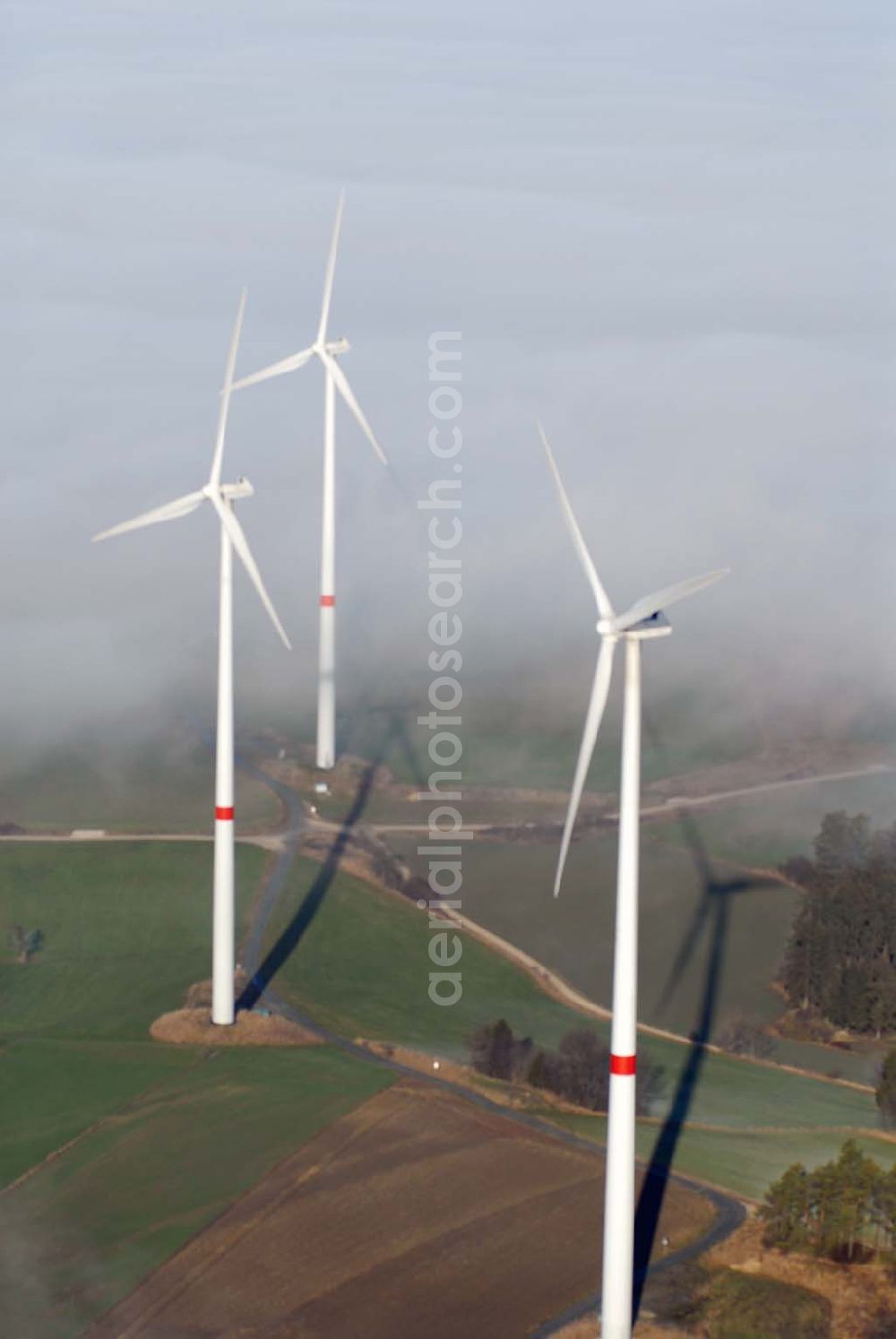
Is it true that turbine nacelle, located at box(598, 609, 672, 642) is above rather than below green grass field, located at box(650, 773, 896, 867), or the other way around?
above

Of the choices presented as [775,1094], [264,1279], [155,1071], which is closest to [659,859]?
[775,1094]

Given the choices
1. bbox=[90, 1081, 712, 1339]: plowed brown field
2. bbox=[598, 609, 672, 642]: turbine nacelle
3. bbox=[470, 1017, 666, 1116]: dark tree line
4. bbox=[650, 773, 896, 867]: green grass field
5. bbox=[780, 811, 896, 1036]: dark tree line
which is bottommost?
bbox=[90, 1081, 712, 1339]: plowed brown field

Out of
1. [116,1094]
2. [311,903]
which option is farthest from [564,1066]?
[311,903]

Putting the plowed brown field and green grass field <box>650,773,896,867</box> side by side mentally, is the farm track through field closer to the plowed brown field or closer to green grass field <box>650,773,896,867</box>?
the plowed brown field

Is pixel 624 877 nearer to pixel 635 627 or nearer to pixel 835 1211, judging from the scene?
pixel 635 627

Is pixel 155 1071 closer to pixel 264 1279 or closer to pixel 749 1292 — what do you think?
pixel 264 1279

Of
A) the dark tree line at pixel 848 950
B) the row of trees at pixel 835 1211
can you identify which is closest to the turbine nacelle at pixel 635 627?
the row of trees at pixel 835 1211

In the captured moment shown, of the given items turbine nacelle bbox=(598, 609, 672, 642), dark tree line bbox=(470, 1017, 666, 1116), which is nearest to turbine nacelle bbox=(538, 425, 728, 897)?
turbine nacelle bbox=(598, 609, 672, 642)

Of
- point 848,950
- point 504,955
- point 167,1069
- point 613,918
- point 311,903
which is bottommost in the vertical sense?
point 167,1069
